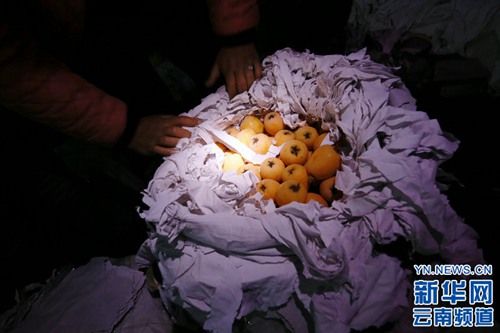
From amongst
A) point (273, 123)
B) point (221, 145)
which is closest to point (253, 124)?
point (273, 123)

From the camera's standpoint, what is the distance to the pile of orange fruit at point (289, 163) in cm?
122

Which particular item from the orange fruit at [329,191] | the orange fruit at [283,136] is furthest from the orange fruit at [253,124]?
the orange fruit at [329,191]

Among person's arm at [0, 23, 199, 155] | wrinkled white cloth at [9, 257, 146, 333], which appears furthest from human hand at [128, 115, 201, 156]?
wrinkled white cloth at [9, 257, 146, 333]

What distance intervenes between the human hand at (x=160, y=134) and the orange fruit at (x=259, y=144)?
0.34 meters

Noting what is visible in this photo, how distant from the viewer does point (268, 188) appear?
126 cm

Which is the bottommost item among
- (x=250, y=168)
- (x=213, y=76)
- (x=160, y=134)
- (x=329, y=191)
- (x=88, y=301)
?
(x=88, y=301)

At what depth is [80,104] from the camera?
1.26 meters

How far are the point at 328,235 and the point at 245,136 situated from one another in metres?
0.72

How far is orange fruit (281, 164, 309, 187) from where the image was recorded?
1.25 meters

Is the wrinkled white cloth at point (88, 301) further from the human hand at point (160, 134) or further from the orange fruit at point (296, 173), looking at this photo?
the orange fruit at point (296, 173)

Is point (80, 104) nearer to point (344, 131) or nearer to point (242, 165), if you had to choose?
point (242, 165)

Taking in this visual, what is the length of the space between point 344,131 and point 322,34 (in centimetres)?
188

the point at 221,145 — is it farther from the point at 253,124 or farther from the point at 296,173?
the point at 296,173

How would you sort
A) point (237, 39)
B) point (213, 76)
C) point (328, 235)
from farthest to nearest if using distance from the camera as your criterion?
point (213, 76) < point (237, 39) < point (328, 235)
